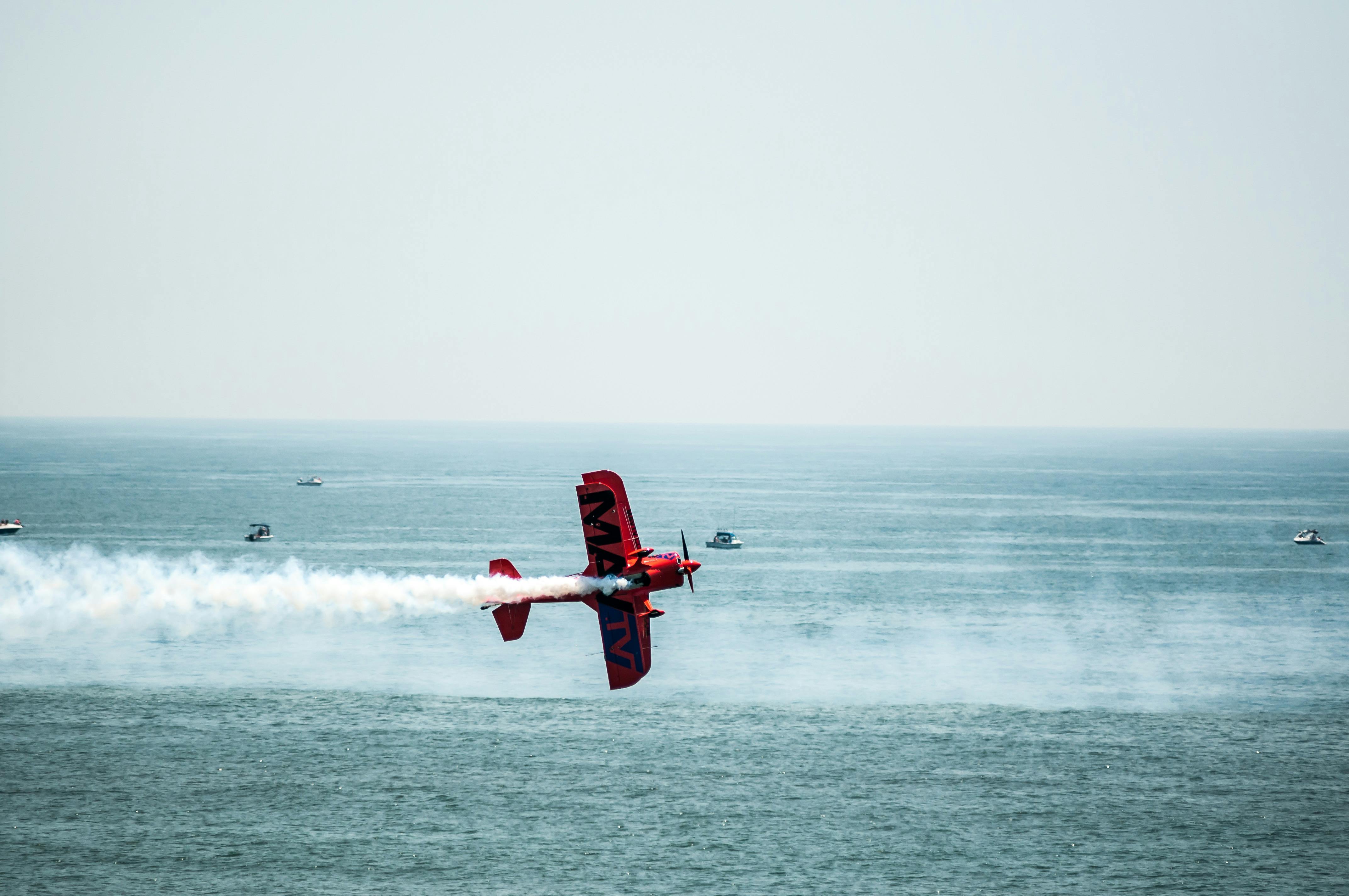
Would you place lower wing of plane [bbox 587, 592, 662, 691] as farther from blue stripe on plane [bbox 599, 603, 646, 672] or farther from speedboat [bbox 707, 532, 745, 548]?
speedboat [bbox 707, 532, 745, 548]

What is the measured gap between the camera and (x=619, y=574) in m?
50.4

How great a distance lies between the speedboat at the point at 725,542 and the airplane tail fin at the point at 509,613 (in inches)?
5165

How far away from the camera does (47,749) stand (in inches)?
3447

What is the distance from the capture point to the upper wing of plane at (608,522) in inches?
1949

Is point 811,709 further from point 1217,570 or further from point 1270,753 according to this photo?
point 1217,570

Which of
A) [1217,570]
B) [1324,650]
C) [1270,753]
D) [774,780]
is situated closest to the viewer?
[774,780]

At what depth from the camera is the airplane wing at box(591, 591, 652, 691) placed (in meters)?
51.7

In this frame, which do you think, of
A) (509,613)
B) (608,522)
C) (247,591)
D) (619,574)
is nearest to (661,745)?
(509,613)

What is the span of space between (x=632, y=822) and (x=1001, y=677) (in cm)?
5072

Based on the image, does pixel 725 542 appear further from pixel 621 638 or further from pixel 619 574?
pixel 619 574

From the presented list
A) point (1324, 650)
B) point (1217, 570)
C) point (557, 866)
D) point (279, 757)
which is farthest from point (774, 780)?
point (1217, 570)

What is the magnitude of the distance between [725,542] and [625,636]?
5302 inches

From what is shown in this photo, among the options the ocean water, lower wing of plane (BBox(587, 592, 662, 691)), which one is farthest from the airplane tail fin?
the ocean water

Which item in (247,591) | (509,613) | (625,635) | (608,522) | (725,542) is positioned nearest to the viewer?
(608,522)
